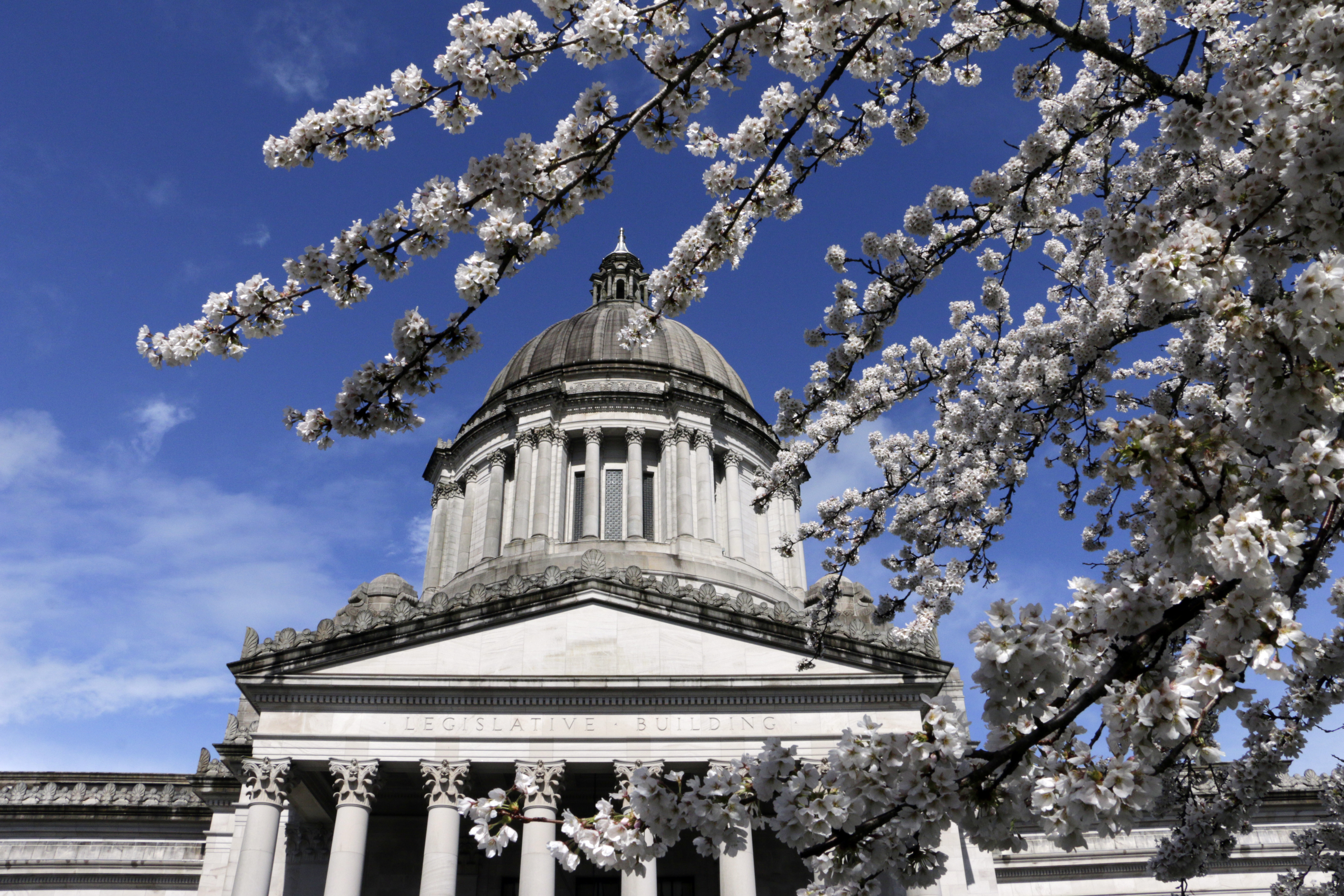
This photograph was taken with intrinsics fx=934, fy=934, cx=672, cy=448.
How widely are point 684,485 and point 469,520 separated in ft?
33.1

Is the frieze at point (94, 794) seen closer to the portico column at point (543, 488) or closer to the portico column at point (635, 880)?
the portico column at point (543, 488)

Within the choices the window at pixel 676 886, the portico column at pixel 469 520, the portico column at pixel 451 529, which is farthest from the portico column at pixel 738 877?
the portico column at pixel 451 529

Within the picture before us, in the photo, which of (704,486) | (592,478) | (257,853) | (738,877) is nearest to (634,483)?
(592,478)

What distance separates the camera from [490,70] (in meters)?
6.60

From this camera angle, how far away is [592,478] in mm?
39125

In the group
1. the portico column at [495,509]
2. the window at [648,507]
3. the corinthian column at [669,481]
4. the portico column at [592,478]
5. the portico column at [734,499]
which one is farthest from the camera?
the portico column at [734,499]

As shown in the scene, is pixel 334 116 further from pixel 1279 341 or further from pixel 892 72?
pixel 1279 341

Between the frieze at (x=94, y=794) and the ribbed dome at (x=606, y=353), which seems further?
the ribbed dome at (x=606, y=353)

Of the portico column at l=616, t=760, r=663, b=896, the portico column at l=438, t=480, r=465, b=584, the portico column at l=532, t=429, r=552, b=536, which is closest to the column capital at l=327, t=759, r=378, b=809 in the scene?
the portico column at l=616, t=760, r=663, b=896

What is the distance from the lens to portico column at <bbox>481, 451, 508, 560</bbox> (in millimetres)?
38812

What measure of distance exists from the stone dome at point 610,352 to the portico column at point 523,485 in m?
3.50

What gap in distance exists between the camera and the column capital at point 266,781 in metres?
22.9

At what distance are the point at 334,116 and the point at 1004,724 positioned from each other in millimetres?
5984

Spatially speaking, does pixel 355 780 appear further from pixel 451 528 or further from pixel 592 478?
pixel 451 528
